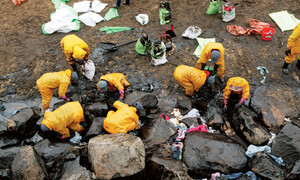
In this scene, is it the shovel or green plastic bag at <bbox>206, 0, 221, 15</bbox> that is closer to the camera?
the shovel

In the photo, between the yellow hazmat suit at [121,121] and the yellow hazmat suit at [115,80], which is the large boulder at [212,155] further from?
the yellow hazmat suit at [115,80]

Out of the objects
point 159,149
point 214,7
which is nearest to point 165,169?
point 159,149

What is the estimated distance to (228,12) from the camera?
6246mm

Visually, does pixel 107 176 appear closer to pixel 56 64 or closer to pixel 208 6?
pixel 56 64

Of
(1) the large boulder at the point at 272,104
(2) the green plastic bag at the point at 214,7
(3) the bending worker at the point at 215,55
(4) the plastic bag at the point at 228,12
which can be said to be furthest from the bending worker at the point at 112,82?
(2) the green plastic bag at the point at 214,7

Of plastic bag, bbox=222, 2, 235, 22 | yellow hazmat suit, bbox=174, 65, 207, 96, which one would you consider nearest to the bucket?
plastic bag, bbox=222, 2, 235, 22

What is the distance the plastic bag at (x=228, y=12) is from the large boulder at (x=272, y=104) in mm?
2811

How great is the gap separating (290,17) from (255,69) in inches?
112

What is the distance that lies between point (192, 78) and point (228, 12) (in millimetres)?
3272

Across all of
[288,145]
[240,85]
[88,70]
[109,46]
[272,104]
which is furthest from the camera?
[109,46]

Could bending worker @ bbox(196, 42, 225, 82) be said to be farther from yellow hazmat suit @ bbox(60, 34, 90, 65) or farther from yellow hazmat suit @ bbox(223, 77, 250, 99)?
yellow hazmat suit @ bbox(60, 34, 90, 65)

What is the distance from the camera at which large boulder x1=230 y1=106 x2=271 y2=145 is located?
11.7 ft

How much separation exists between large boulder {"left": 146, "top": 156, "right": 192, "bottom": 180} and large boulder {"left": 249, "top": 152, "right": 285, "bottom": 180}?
109 cm

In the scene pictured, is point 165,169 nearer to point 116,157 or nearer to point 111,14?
point 116,157
